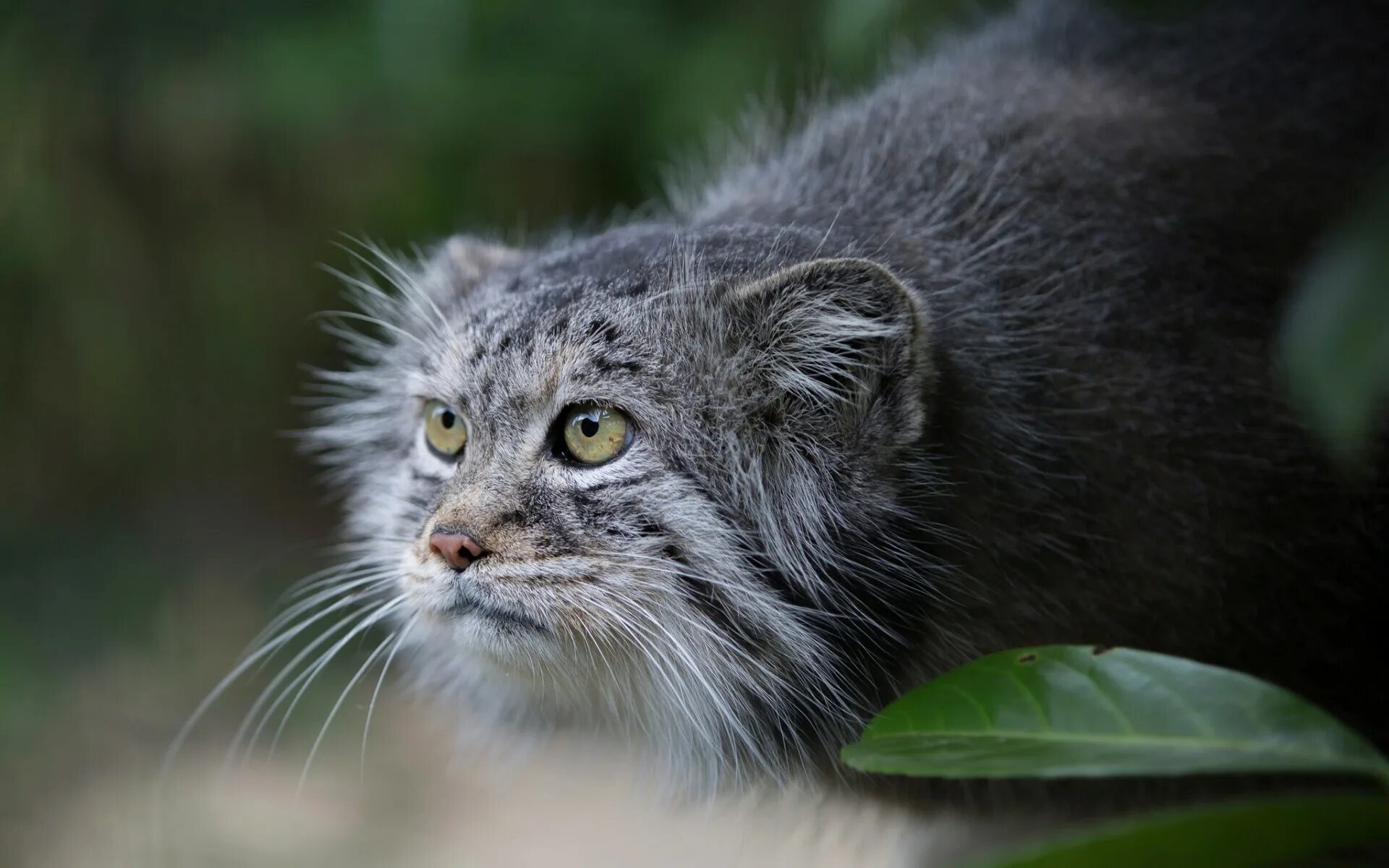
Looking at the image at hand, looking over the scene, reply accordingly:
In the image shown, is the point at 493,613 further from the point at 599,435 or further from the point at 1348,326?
the point at 1348,326

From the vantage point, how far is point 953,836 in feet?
9.16

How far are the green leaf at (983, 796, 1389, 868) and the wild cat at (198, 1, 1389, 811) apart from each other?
33.0 inches

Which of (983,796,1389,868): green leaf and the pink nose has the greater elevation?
the pink nose

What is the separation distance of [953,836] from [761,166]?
5.11 feet

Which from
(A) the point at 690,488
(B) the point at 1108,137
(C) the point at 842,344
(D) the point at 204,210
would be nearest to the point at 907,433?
(C) the point at 842,344

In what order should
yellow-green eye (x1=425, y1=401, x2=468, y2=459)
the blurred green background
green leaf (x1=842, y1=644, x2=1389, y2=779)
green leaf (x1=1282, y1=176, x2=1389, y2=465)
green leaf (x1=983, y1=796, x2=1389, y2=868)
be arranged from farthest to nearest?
1. the blurred green background
2. yellow-green eye (x1=425, y1=401, x2=468, y2=459)
3. green leaf (x1=842, y1=644, x2=1389, y2=779)
4. green leaf (x1=983, y1=796, x2=1389, y2=868)
5. green leaf (x1=1282, y1=176, x2=1389, y2=465)

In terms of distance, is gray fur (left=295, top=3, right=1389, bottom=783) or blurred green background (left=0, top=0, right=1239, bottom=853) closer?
gray fur (left=295, top=3, right=1389, bottom=783)

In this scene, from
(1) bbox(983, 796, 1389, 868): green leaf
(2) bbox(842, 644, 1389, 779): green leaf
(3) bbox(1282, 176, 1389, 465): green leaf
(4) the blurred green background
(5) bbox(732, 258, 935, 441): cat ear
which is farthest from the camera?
(4) the blurred green background

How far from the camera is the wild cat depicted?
2.02 metres

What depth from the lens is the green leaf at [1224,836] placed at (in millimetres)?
1188

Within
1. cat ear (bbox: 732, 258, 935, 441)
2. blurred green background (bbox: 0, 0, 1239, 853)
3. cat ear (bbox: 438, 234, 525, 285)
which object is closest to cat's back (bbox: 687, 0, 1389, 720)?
cat ear (bbox: 732, 258, 935, 441)

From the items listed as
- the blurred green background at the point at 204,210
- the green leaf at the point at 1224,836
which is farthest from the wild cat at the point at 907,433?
the blurred green background at the point at 204,210

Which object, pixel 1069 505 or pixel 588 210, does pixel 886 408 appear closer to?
pixel 1069 505

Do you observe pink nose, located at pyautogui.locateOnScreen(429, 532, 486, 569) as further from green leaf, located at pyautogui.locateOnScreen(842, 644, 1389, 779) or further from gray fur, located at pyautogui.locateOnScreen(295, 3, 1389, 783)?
green leaf, located at pyautogui.locateOnScreen(842, 644, 1389, 779)
